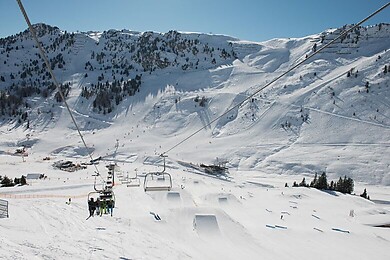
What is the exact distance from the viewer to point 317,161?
177 ft

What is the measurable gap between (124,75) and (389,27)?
98494 mm

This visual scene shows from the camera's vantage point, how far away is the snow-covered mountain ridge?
5941cm

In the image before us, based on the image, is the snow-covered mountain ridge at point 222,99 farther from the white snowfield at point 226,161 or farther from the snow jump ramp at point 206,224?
the snow jump ramp at point 206,224

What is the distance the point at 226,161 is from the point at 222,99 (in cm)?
3255

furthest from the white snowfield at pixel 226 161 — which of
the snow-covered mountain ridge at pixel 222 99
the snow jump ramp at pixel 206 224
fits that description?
the snow-covered mountain ridge at pixel 222 99

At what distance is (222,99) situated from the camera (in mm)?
86312

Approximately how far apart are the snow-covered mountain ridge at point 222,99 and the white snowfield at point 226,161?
1.45 feet

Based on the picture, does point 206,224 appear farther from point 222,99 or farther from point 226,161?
point 222,99

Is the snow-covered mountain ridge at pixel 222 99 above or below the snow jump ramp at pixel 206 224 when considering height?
above

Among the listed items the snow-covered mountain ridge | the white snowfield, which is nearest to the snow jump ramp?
the white snowfield

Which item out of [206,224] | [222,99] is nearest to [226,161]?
[222,99]

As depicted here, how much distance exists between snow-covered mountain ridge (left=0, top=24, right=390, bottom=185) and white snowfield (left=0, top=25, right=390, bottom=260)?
443 millimetres

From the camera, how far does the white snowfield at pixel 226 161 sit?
1424 cm

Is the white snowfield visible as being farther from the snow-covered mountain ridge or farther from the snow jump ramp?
the snow-covered mountain ridge
